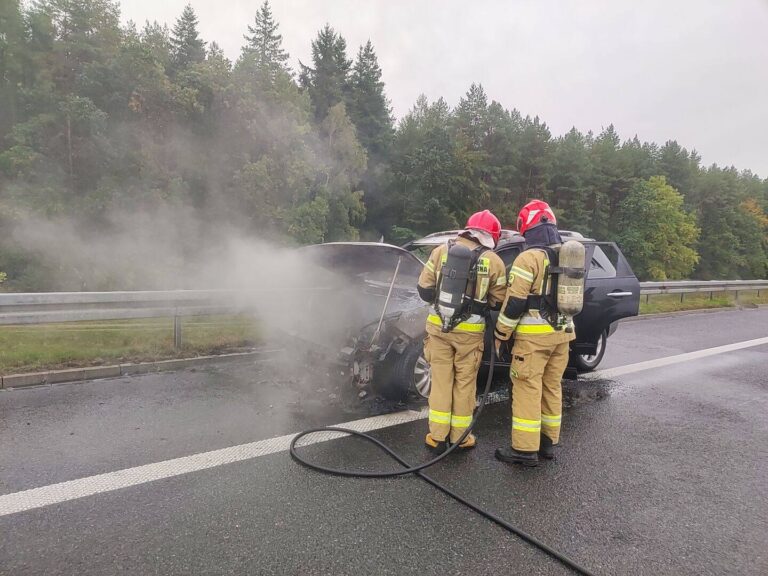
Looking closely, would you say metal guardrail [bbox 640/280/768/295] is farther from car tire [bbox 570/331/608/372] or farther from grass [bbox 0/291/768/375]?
grass [bbox 0/291/768/375]

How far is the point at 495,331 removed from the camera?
3.66 metres

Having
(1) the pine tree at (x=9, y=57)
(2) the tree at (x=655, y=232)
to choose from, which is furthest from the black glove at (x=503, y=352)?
(2) the tree at (x=655, y=232)

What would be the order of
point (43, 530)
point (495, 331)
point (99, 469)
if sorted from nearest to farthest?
point (43, 530)
point (99, 469)
point (495, 331)

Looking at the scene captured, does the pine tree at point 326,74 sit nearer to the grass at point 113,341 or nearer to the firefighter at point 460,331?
the grass at point 113,341

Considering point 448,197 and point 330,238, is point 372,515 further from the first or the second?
point 448,197

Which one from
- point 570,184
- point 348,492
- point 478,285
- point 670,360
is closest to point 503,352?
point 478,285

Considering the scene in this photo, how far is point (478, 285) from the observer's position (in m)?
3.52

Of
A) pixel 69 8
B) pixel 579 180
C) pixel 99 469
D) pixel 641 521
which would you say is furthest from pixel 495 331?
pixel 579 180

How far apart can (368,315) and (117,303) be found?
10.9 ft

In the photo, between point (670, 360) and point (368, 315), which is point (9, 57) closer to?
point (368, 315)

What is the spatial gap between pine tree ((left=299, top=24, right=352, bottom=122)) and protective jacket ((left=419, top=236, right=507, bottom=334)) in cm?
3673

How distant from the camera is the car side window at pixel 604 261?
548 centimetres

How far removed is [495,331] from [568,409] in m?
1.63

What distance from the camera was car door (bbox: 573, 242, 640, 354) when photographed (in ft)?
17.0
